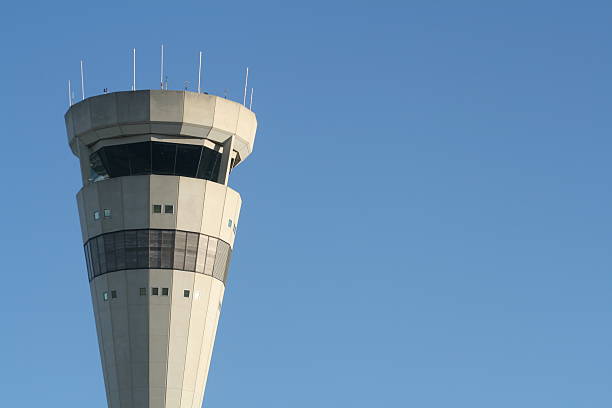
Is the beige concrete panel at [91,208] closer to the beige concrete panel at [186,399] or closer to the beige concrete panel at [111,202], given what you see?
the beige concrete panel at [111,202]

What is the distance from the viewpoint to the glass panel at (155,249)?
356 feet

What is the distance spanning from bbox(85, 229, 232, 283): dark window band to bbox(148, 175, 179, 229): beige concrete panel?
1.91 feet

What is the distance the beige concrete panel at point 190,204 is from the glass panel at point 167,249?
0.94 m

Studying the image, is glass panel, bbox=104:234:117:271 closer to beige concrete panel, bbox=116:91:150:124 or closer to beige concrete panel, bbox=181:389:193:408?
beige concrete panel, bbox=116:91:150:124

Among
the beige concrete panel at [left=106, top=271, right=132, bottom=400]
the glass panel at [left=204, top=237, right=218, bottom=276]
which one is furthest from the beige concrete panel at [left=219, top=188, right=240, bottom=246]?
the beige concrete panel at [left=106, top=271, right=132, bottom=400]

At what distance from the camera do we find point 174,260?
109m

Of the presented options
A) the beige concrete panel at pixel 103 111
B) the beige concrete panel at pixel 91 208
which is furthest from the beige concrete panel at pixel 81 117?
the beige concrete panel at pixel 91 208

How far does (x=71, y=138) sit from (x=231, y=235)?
1405cm

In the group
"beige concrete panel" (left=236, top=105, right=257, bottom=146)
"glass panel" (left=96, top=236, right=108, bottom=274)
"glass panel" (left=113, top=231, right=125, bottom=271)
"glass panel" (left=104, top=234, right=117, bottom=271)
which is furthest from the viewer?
"beige concrete panel" (left=236, top=105, right=257, bottom=146)

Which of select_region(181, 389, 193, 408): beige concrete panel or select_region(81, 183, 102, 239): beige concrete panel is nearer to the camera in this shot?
select_region(181, 389, 193, 408): beige concrete panel

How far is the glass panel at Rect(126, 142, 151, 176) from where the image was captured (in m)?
111

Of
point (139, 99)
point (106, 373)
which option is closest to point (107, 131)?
point (139, 99)

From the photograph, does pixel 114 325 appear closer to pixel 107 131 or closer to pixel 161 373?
pixel 161 373

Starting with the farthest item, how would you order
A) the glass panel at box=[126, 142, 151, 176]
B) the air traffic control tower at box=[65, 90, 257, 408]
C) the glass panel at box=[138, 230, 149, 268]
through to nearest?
1. the glass panel at box=[126, 142, 151, 176]
2. the glass panel at box=[138, 230, 149, 268]
3. the air traffic control tower at box=[65, 90, 257, 408]
